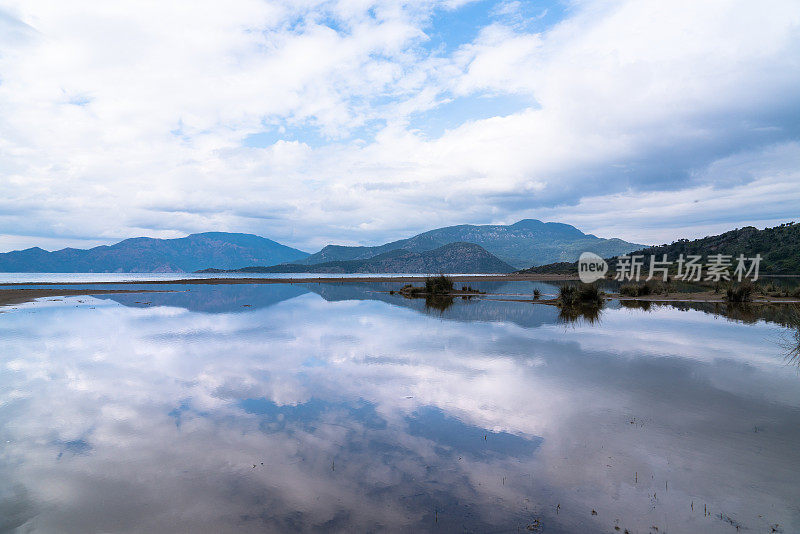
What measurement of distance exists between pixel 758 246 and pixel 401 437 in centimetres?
11438

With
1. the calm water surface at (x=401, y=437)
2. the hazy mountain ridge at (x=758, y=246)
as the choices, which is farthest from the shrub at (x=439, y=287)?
the hazy mountain ridge at (x=758, y=246)

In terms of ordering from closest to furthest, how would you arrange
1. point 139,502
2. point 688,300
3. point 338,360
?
point 139,502 < point 338,360 < point 688,300

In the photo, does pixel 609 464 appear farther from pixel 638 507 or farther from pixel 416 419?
pixel 416 419

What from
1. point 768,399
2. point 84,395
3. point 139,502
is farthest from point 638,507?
point 84,395

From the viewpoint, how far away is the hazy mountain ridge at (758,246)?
7962 centimetres

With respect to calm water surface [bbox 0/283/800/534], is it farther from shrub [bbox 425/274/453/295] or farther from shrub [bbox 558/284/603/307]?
shrub [bbox 425/274/453/295]

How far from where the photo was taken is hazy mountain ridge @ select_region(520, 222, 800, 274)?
79625mm

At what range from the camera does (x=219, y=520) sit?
591 cm

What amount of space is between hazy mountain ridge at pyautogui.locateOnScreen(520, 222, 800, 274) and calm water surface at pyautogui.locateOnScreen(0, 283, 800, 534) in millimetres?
84186

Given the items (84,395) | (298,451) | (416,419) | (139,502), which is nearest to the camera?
(139,502)

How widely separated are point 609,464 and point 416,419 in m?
4.32

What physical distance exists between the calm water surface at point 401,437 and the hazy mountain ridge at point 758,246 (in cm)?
8419

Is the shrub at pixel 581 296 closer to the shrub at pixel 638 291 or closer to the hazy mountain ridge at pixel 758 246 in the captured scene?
the shrub at pixel 638 291

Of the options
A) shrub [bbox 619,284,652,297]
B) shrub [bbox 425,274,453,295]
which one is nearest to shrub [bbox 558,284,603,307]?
shrub [bbox 619,284,652,297]
